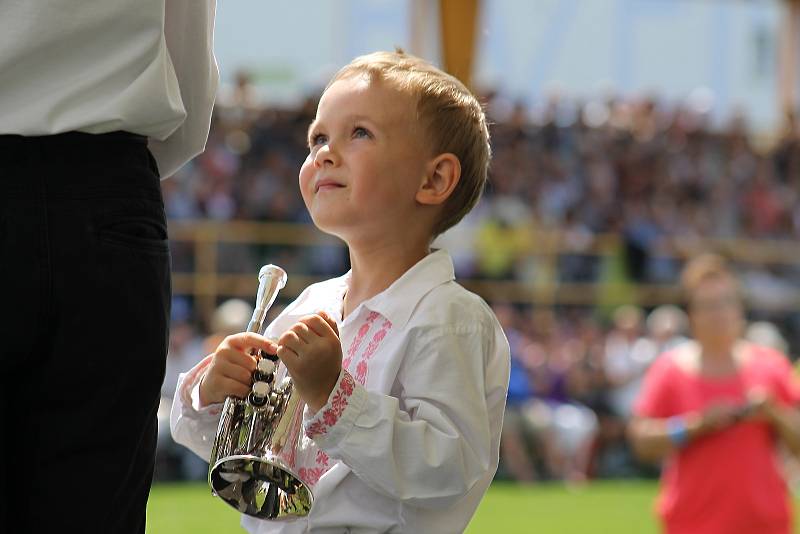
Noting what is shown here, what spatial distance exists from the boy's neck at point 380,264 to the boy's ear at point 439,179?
0.10 meters

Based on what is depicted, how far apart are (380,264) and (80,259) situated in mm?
673

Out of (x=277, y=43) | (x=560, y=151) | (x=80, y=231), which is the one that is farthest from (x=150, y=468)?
(x=277, y=43)

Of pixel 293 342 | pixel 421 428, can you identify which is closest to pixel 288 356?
pixel 293 342

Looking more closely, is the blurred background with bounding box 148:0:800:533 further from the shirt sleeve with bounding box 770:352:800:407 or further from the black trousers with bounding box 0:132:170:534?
the black trousers with bounding box 0:132:170:534

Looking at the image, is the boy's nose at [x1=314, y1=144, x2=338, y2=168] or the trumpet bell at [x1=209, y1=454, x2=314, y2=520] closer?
the trumpet bell at [x1=209, y1=454, x2=314, y2=520]

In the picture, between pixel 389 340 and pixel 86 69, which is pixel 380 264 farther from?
pixel 86 69

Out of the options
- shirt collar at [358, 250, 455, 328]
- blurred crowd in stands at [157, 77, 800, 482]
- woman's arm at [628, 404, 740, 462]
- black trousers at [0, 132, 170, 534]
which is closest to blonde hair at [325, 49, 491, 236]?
shirt collar at [358, 250, 455, 328]

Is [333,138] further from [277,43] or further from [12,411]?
[277,43]

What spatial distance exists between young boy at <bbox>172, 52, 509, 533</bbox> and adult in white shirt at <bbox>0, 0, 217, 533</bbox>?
0.80 ft

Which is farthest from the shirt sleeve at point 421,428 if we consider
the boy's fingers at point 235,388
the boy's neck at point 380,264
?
the boy's neck at point 380,264

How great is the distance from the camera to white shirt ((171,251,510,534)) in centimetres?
207

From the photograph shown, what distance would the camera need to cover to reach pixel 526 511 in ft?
34.9

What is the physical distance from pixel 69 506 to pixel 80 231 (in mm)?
Answer: 378

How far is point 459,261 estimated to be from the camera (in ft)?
50.3
